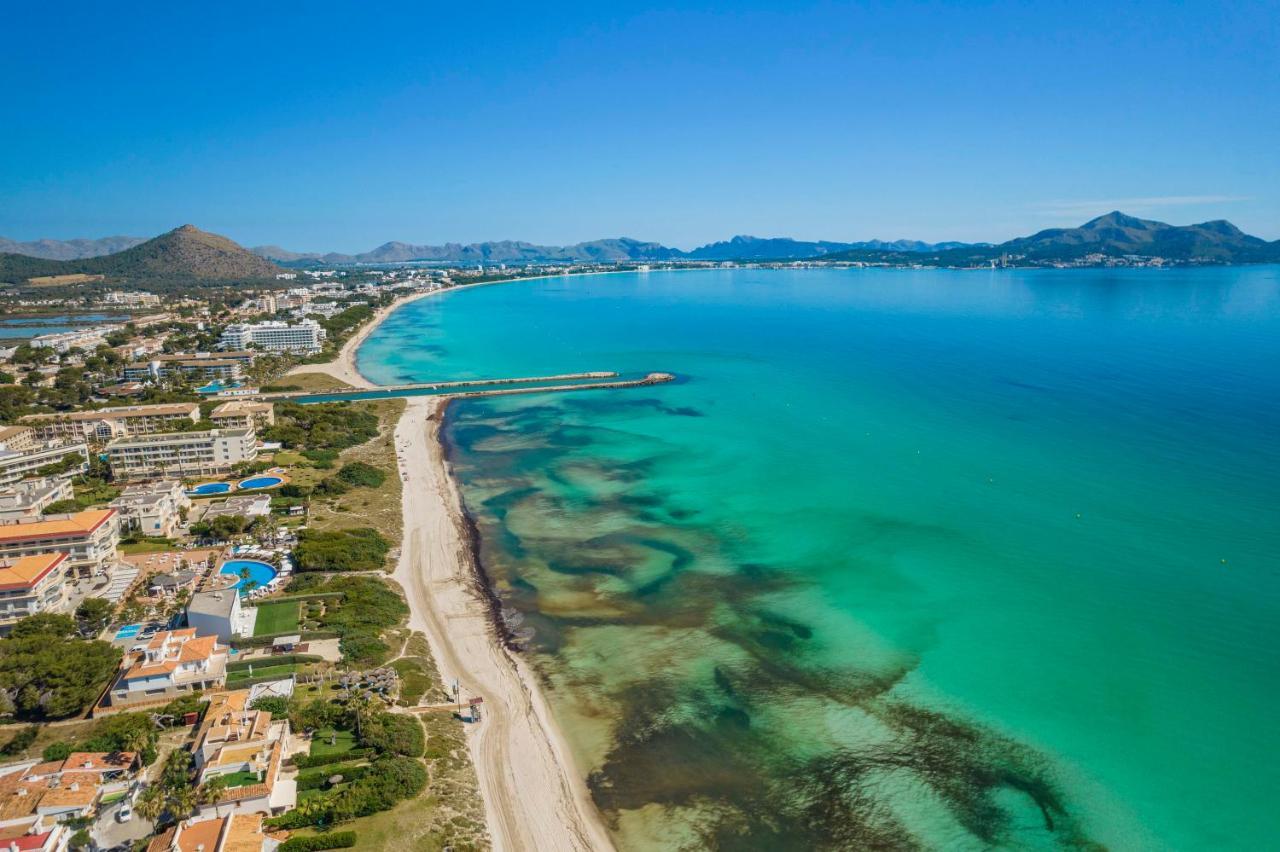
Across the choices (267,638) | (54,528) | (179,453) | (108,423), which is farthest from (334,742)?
(108,423)

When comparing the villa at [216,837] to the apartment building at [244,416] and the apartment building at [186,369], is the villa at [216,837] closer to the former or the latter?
the apartment building at [244,416]

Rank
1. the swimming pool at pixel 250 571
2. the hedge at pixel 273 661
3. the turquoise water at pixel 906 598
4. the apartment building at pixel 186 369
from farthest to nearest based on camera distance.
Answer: the apartment building at pixel 186 369 → the swimming pool at pixel 250 571 → the hedge at pixel 273 661 → the turquoise water at pixel 906 598

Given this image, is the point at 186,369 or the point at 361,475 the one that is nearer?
the point at 361,475

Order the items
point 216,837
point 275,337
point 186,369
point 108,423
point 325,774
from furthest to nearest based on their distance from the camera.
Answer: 1. point 275,337
2. point 186,369
3. point 108,423
4. point 325,774
5. point 216,837

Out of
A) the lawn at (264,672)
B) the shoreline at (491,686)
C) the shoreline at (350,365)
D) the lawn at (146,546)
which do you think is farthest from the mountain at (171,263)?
the lawn at (264,672)

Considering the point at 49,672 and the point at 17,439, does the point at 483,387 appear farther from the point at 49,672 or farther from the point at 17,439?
the point at 49,672
